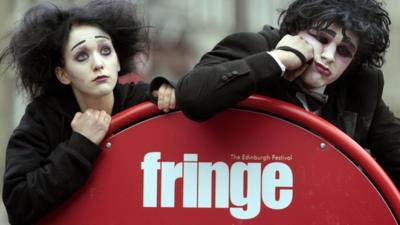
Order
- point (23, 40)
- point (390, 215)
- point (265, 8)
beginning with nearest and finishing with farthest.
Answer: point (390, 215), point (23, 40), point (265, 8)

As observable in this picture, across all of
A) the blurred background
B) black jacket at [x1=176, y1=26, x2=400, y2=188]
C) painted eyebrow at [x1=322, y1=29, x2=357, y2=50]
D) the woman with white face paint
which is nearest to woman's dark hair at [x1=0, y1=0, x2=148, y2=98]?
the woman with white face paint

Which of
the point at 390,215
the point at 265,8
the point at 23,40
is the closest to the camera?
the point at 390,215

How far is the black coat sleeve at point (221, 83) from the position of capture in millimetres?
2691

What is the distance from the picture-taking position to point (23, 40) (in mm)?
3002

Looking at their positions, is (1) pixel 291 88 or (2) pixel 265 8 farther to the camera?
(2) pixel 265 8

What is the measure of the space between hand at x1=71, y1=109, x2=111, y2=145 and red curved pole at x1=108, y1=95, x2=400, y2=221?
2 cm

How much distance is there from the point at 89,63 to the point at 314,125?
0.66m

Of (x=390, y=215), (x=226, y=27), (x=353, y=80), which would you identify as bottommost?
(x=390, y=215)

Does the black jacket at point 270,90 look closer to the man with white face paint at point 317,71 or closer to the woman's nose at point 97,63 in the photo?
the man with white face paint at point 317,71

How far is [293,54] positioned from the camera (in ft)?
9.13

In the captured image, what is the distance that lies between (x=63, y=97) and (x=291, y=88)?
26.7 inches

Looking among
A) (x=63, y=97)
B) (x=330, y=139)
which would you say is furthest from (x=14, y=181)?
(x=330, y=139)

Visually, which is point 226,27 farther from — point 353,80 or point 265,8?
point 353,80

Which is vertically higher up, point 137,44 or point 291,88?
point 137,44
